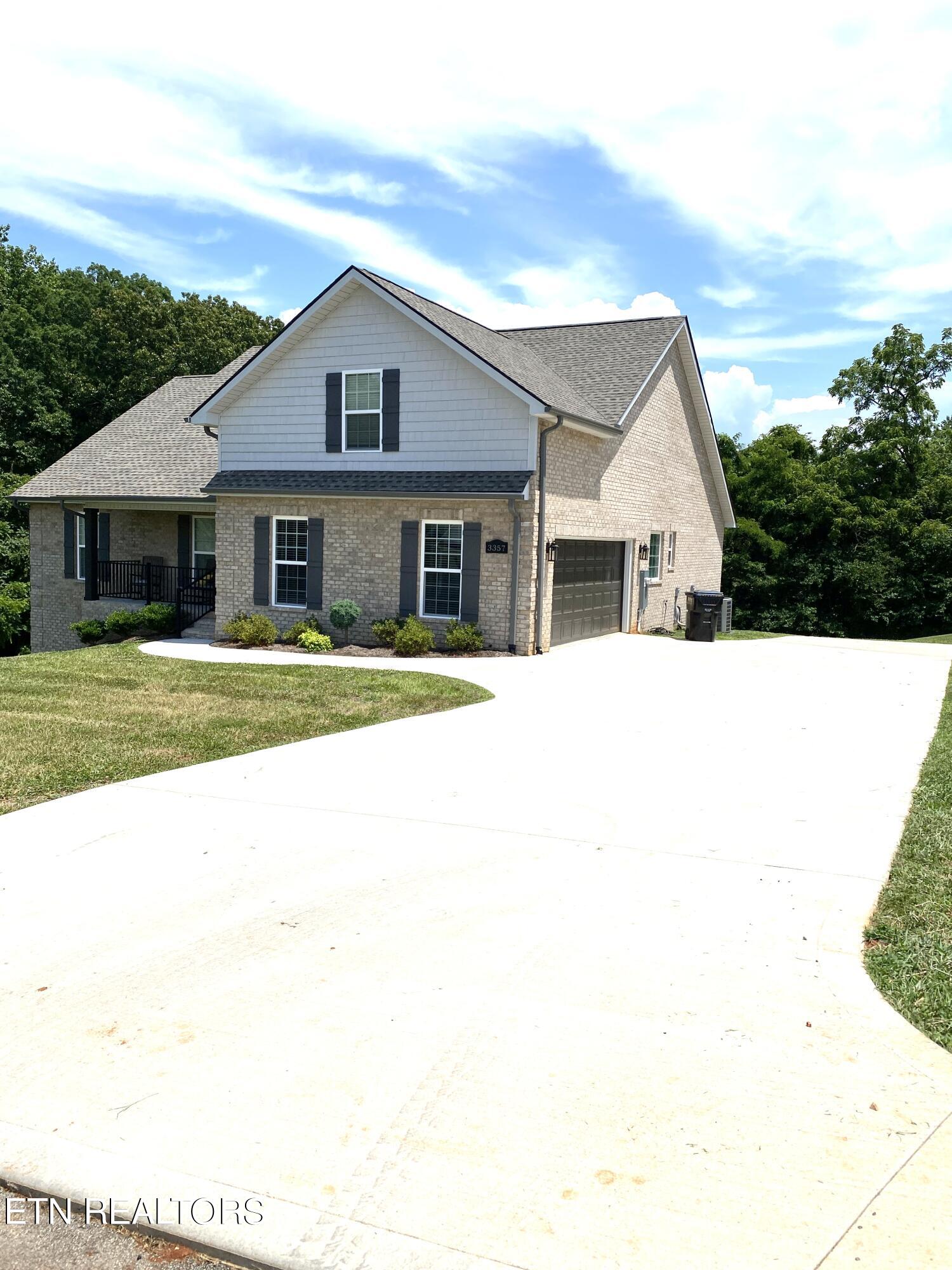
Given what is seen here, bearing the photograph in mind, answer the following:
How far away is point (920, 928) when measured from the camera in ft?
16.8

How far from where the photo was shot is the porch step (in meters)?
21.3

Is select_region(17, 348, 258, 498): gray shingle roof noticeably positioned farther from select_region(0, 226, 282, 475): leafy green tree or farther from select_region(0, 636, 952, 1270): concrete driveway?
select_region(0, 636, 952, 1270): concrete driveway

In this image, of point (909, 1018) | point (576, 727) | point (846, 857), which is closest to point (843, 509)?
point (576, 727)

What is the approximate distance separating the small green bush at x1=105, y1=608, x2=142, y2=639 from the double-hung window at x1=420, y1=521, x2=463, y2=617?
6.91 m

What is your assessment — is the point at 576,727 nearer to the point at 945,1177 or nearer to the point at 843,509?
the point at 945,1177

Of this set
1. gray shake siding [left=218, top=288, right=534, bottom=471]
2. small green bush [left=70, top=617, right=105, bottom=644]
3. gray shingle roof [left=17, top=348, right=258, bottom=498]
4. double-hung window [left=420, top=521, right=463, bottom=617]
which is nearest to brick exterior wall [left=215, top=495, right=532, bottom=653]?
double-hung window [left=420, top=521, right=463, bottom=617]

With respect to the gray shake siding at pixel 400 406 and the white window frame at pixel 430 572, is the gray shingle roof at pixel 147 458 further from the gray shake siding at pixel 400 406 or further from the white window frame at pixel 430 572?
the white window frame at pixel 430 572

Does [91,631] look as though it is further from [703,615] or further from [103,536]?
[703,615]

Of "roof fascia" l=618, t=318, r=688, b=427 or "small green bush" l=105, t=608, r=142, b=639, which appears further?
"small green bush" l=105, t=608, r=142, b=639

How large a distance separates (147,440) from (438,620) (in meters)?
12.4

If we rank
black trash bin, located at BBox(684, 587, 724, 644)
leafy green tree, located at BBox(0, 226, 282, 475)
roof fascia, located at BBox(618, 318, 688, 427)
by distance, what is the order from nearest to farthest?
roof fascia, located at BBox(618, 318, 688, 427) < black trash bin, located at BBox(684, 587, 724, 644) < leafy green tree, located at BBox(0, 226, 282, 475)

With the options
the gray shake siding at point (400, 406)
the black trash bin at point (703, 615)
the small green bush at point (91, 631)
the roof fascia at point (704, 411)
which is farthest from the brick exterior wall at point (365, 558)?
the roof fascia at point (704, 411)

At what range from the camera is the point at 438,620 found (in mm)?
18281

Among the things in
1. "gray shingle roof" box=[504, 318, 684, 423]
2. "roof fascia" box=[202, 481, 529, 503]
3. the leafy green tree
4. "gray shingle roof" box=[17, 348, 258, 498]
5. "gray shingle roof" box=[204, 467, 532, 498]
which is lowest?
"roof fascia" box=[202, 481, 529, 503]
